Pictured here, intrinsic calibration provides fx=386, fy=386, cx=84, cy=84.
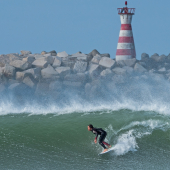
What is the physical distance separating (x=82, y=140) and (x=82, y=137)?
0.20m

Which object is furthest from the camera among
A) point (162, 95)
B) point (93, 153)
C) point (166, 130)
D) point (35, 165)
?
point (162, 95)

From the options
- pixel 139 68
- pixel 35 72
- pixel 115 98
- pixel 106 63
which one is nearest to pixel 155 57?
pixel 139 68

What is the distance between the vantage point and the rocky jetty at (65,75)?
1872 centimetres

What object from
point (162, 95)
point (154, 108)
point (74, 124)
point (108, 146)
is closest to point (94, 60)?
point (162, 95)

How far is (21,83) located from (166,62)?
31.8ft

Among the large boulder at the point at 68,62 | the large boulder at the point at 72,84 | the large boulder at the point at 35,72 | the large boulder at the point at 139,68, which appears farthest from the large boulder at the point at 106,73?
the large boulder at the point at 35,72

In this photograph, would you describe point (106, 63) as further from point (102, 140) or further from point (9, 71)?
point (102, 140)

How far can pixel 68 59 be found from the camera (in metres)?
20.9

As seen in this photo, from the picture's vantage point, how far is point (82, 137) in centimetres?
1072

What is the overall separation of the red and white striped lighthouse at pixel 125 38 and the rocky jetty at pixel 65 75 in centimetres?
139

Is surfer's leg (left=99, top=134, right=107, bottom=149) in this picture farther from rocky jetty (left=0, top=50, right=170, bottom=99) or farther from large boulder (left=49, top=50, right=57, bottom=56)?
large boulder (left=49, top=50, right=57, bottom=56)

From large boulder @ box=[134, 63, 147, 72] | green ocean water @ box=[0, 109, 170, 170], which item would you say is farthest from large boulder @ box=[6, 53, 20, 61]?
green ocean water @ box=[0, 109, 170, 170]

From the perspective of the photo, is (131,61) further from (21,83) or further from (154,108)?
(154,108)

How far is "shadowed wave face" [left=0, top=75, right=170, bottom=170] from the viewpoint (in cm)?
920
